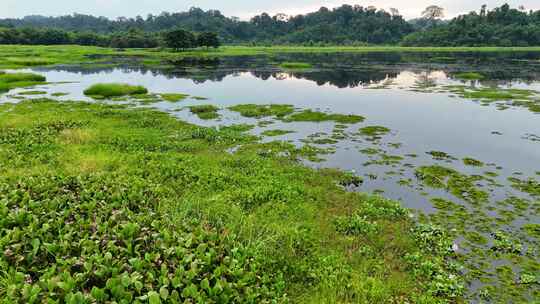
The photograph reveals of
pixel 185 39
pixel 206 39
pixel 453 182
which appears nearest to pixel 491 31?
pixel 206 39

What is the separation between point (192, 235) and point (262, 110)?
84.2ft

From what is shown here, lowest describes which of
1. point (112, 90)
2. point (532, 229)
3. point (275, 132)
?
point (532, 229)

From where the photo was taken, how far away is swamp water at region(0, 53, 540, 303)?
11578mm

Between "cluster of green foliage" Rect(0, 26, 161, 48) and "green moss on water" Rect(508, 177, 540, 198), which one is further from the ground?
"cluster of green foliage" Rect(0, 26, 161, 48)

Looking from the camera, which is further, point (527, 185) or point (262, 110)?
point (262, 110)

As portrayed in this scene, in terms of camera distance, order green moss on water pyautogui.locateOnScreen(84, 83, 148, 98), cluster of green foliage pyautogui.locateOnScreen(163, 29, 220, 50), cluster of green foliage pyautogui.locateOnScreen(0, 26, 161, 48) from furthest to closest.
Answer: cluster of green foliage pyautogui.locateOnScreen(0, 26, 161, 48) → cluster of green foliage pyautogui.locateOnScreen(163, 29, 220, 50) → green moss on water pyautogui.locateOnScreen(84, 83, 148, 98)

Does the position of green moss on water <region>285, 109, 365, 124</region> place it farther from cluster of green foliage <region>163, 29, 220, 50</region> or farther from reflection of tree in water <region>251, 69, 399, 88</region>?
cluster of green foliage <region>163, 29, 220, 50</region>

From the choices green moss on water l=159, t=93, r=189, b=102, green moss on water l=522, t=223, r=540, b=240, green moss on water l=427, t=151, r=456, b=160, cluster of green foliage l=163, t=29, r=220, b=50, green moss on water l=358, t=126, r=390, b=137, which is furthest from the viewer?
cluster of green foliage l=163, t=29, r=220, b=50

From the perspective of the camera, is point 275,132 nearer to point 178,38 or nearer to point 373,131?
point 373,131

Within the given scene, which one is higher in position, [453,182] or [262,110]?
[262,110]

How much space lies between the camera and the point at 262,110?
34.2 m

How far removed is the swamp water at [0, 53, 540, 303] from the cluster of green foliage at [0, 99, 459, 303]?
1851 mm

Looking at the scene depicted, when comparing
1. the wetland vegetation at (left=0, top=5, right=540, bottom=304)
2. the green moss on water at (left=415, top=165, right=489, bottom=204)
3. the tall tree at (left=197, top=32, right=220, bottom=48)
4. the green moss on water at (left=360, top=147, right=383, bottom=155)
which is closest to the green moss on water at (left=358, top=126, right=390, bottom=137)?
the wetland vegetation at (left=0, top=5, right=540, bottom=304)

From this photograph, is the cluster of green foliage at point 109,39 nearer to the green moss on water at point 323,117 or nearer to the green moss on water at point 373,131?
the green moss on water at point 323,117
